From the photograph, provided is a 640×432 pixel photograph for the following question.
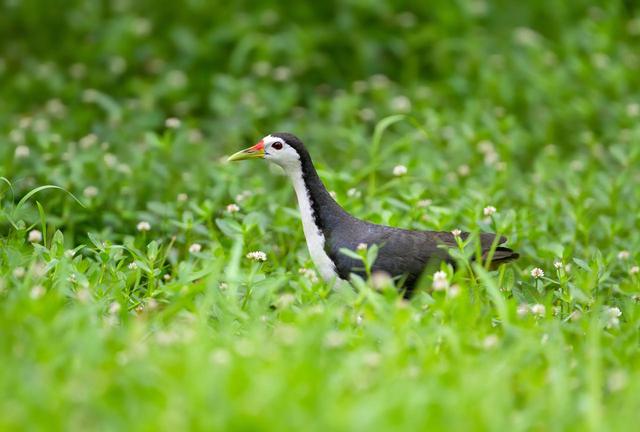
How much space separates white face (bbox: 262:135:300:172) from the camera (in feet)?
18.0

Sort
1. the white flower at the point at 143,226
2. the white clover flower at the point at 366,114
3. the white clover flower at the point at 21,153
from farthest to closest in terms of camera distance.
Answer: the white clover flower at the point at 366,114 < the white clover flower at the point at 21,153 < the white flower at the point at 143,226

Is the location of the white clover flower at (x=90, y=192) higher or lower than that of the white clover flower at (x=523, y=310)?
lower

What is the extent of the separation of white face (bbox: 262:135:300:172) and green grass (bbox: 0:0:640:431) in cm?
35

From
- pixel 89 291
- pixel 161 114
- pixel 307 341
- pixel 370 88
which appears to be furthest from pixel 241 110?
pixel 307 341

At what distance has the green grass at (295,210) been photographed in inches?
136

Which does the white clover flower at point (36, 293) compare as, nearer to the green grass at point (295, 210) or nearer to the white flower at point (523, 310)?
the green grass at point (295, 210)

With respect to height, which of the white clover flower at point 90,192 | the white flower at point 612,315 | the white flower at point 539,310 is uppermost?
the white flower at point 539,310

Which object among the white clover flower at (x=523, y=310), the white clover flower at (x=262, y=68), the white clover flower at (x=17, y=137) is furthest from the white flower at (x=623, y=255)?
the white clover flower at (x=17, y=137)

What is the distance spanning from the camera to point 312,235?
5.34 meters

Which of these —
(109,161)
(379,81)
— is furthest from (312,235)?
(379,81)

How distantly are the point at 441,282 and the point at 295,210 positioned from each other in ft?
5.57

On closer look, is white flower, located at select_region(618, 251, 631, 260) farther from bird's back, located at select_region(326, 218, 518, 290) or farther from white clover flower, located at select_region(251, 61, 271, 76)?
white clover flower, located at select_region(251, 61, 271, 76)

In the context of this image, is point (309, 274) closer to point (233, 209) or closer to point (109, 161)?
point (233, 209)

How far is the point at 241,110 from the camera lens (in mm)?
8312
